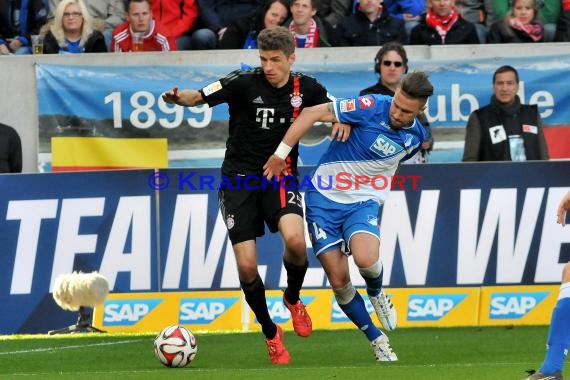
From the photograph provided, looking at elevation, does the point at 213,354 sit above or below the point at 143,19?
below

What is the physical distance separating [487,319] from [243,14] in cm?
497

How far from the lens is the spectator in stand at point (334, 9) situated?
16.5 m

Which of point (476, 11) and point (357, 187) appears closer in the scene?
point (357, 187)

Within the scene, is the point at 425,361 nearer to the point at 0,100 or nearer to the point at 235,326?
the point at 235,326

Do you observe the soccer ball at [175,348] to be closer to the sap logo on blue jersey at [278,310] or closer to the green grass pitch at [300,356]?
the green grass pitch at [300,356]

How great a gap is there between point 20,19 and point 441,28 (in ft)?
16.2

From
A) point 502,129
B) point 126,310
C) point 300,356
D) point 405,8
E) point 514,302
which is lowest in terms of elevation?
point 126,310

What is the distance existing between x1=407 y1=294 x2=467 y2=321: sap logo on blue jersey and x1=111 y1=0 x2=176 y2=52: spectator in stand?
14.7 feet

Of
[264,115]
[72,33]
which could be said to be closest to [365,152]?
[264,115]

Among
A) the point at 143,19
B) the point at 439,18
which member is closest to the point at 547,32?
the point at 439,18

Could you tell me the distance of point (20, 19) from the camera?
16406mm

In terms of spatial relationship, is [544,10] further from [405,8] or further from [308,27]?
[308,27]

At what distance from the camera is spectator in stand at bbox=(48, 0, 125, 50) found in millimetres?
16594

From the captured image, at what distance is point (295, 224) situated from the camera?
1071 centimetres
